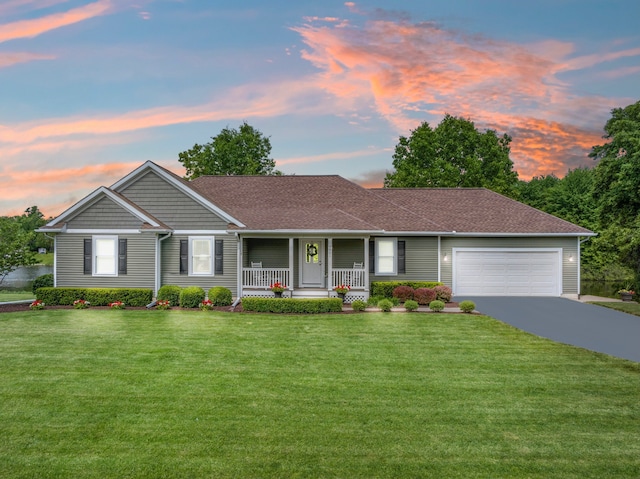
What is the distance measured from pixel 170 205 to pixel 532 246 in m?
17.6

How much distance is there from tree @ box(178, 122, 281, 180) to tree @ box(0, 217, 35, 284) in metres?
21.2

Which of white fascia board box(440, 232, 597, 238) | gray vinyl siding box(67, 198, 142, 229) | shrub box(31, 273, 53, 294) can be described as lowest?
shrub box(31, 273, 53, 294)

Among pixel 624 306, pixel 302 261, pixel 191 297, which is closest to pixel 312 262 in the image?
pixel 302 261

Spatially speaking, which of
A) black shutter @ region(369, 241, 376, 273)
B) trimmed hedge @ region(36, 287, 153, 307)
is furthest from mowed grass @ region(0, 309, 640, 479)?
black shutter @ region(369, 241, 376, 273)

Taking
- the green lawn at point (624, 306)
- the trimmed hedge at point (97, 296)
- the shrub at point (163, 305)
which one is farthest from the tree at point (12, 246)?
the green lawn at point (624, 306)

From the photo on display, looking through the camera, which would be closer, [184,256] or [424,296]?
[424,296]

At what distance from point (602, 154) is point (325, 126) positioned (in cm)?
1652

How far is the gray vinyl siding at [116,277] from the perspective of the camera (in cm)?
1669

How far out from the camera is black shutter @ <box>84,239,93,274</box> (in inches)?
661

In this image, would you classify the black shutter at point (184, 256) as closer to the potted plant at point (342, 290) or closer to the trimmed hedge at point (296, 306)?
the trimmed hedge at point (296, 306)

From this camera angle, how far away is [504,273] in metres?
19.5

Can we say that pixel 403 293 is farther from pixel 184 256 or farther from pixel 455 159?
pixel 455 159

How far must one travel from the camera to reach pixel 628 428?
579 centimetres

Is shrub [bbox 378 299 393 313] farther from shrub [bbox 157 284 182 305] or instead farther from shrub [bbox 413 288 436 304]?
shrub [bbox 157 284 182 305]
